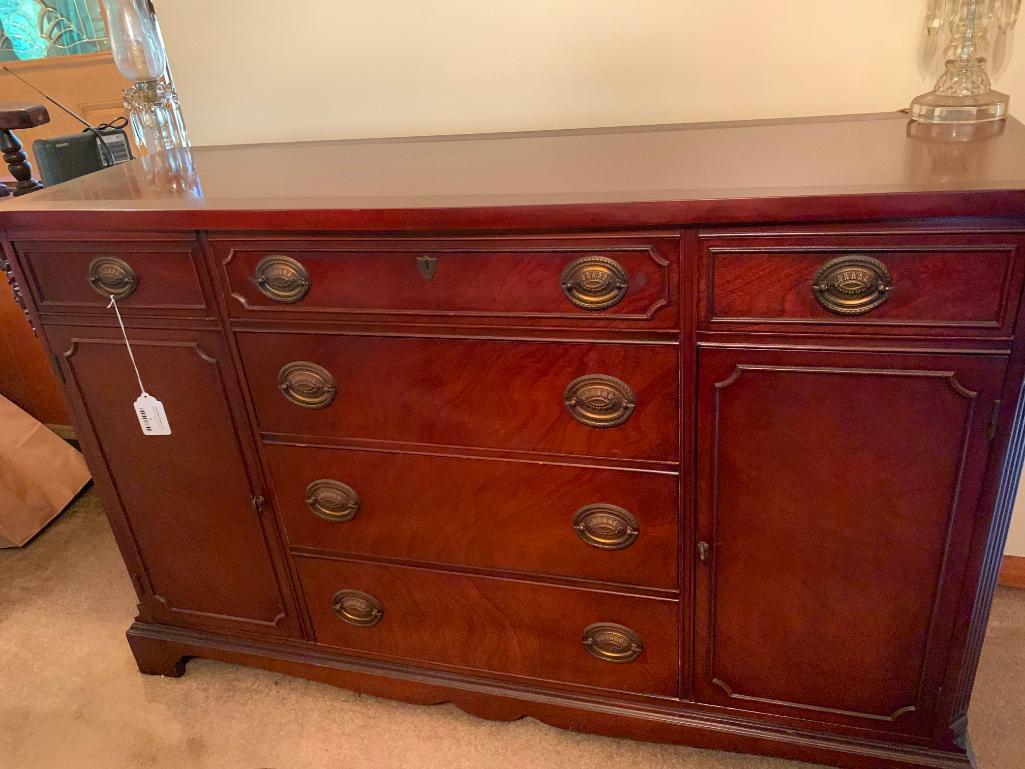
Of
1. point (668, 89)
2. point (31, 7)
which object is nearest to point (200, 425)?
point (668, 89)

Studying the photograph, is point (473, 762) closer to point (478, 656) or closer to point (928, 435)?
point (478, 656)

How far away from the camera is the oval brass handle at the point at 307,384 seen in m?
1.19

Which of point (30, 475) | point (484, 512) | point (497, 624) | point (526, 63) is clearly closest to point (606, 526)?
point (484, 512)

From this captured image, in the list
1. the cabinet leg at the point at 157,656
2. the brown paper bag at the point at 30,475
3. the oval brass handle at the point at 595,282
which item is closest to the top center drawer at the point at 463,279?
the oval brass handle at the point at 595,282

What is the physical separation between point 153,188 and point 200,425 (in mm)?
389

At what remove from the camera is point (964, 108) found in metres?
1.17

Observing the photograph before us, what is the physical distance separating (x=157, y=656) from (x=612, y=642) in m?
0.95

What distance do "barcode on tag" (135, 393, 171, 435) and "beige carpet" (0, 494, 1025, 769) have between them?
59cm

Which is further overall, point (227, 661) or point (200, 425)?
point (227, 661)

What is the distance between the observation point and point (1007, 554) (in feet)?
5.33

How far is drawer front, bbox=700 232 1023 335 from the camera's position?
34.6 inches

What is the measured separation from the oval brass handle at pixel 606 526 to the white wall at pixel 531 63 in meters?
0.73

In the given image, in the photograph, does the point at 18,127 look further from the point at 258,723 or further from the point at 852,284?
the point at 852,284

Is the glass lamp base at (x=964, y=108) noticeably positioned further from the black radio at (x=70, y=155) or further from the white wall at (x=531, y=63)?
the black radio at (x=70, y=155)
